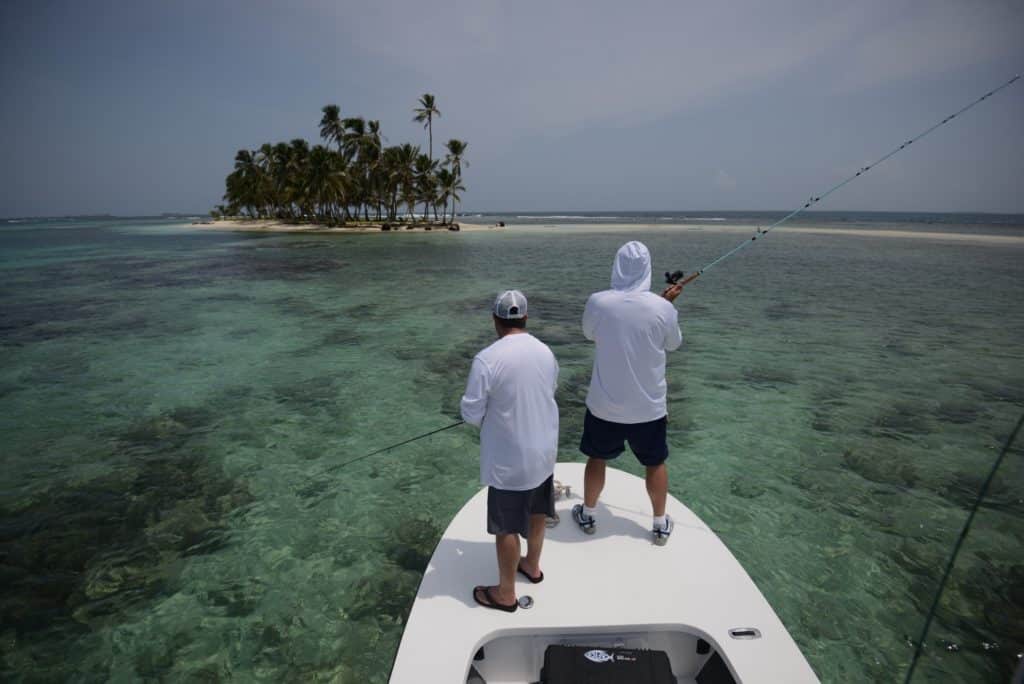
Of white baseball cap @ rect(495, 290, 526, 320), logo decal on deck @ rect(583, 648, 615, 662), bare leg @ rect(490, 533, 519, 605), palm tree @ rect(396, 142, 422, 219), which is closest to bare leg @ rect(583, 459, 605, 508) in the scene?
bare leg @ rect(490, 533, 519, 605)

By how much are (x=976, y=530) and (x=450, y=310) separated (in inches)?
531

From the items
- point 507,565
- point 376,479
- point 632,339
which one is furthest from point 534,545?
point 376,479

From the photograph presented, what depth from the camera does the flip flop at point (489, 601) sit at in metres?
2.77

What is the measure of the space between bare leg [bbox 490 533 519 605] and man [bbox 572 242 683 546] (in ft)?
3.21

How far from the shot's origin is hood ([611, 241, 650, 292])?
10.7 ft

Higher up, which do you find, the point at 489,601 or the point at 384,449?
the point at 489,601

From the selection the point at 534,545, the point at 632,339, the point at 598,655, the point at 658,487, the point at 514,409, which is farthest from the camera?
the point at 658,487

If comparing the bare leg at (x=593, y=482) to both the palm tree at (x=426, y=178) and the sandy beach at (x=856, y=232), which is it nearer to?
the sandy beach at (x=856, y=232)

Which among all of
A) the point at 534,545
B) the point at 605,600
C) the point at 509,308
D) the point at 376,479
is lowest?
the point at 376,479

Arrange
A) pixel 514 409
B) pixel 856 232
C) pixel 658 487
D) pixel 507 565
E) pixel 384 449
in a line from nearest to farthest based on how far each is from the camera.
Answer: pixel 514 409
pixel 507 565
pixel 658 487
pixel 384 449
pixel 856 232

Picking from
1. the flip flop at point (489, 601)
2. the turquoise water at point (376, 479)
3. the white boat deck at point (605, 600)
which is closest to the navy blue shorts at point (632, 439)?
the white boat deck at point (605, 600)

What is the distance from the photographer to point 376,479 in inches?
239

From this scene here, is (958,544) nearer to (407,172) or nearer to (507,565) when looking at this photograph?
(507,565)

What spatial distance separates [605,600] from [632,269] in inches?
84.2
